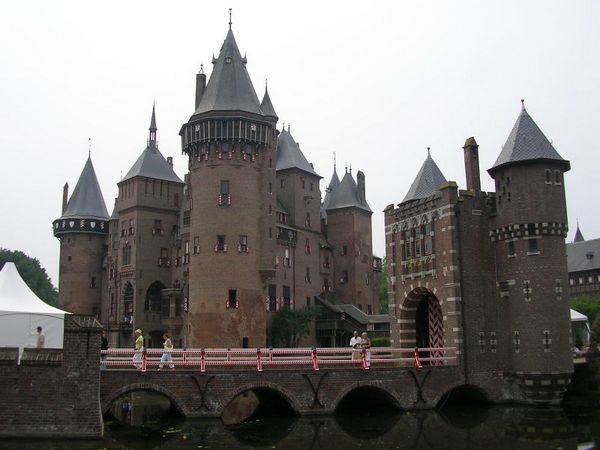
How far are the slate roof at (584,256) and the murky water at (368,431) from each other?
1768 inches

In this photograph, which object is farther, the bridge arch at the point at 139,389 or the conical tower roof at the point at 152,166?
the conical tower roof at the point at 152,166

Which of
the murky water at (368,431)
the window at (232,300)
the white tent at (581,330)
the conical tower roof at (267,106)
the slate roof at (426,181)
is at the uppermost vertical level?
the conical tower roof at (267,106)

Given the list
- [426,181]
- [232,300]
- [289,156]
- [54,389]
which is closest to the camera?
[54,389]

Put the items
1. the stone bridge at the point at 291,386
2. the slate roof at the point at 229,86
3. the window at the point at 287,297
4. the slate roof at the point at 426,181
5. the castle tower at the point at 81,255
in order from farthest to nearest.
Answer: the castle tower at the point at 81,255
the window at the point at 287,297
the slate roof at the point at 229,86
the slate roof at the point at 426,181
the stone bridge at the point at 291,386

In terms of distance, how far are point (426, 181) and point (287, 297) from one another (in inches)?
942

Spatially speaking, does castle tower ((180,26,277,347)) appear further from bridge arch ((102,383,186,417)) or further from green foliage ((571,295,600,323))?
green foliage ((571,295,600,323))

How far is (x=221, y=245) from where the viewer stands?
4784 centimetres

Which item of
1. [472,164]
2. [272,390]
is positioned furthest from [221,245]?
[272,390]

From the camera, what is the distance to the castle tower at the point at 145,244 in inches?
2365

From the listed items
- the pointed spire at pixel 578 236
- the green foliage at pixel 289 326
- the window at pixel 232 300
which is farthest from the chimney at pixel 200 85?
the pointed spire at pixel 578 236

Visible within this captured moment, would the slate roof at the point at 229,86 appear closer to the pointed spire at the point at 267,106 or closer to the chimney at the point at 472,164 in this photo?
the pointed spire at the point at 267,106

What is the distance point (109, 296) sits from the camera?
213ft

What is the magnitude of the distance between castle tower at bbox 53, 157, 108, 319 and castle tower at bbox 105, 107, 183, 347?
5.78m

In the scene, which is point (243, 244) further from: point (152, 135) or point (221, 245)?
point (152, 135)
